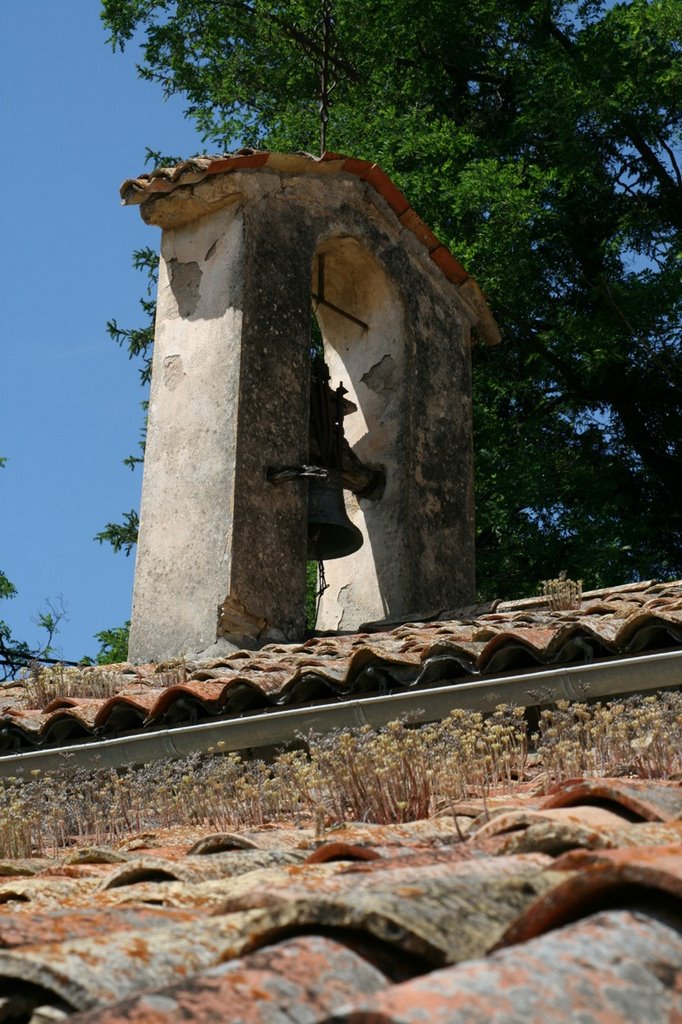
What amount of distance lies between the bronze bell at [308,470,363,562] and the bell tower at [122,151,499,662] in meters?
0.16

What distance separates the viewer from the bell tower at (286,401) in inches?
291

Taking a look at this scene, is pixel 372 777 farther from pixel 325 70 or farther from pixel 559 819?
pixel 325 70

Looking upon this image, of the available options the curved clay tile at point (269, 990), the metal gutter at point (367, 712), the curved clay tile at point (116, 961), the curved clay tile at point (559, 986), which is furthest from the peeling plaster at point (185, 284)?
the curved clay tile at point (559, 986)

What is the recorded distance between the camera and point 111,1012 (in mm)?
1353

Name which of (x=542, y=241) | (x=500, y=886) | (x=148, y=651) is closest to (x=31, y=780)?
(x=148, y=651)

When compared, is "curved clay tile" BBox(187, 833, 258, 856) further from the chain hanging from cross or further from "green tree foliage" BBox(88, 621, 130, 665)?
"green tree foliage" BBox(88, 621, 130, 665)

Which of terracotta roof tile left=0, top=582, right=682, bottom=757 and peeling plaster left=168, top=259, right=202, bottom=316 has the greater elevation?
peeling plaster left=168, top=259, right=202, bottom=316

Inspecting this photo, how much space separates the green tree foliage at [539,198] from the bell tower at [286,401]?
5.18 metres

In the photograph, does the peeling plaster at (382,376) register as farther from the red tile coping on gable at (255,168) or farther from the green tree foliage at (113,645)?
the green tree foliage at (113,645)

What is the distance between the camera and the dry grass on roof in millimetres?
4016

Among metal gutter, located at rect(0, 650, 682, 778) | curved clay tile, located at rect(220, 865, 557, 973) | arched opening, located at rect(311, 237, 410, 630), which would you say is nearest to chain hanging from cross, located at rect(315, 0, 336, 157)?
arched opening, located at rect(311, 237, 410, 630)

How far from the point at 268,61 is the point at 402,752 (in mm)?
14859

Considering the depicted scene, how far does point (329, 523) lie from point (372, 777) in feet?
12.4

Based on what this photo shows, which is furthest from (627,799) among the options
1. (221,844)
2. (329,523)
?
(329,523)
